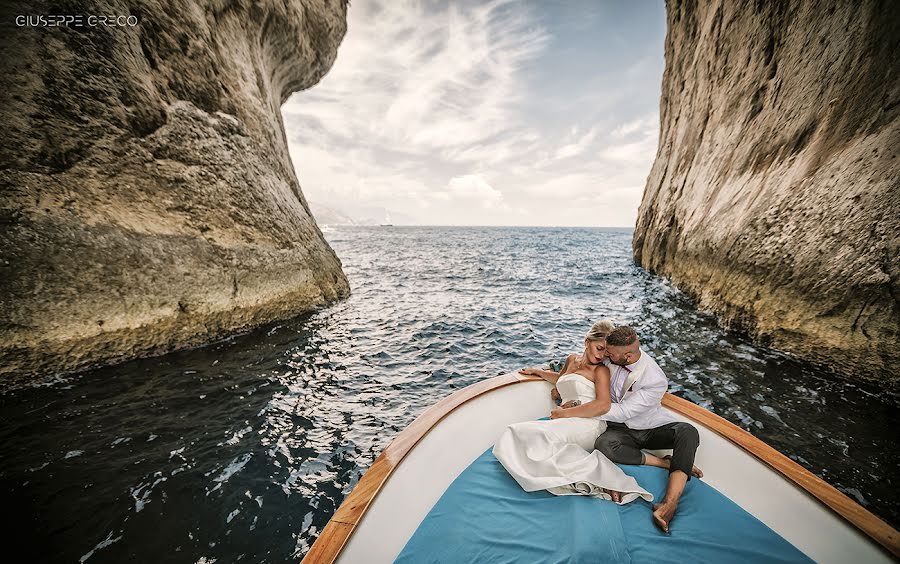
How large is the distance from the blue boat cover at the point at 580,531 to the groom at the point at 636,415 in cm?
33

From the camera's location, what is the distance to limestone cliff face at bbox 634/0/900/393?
5.11 metres

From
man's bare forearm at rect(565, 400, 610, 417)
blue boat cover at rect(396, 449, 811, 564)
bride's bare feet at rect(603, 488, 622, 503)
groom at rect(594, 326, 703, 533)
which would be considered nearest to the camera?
blue boat cover at rect(396, 449, 811, 564)

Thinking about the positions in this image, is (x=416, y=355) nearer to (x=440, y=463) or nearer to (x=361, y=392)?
(x=361, y=392)

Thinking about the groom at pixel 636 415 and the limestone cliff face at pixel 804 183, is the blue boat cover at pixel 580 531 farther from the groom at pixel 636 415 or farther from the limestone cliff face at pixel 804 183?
the limestone cliff face at pixel 804 183

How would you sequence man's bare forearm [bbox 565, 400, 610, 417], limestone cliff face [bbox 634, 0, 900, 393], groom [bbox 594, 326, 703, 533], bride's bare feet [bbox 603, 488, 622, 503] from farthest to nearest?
limestone cliff face [bbox 634, 0, 900, 393], man's bare forearm [bbox 565, 400, 610, 417], groom [bbox 594, 326, 703, 533], bride's bare feet [bbox 603, 488, 622, 503]

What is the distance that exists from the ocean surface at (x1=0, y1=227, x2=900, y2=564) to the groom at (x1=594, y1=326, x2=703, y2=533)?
229 cm

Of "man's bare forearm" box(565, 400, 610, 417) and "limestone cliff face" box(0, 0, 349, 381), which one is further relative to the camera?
"limestone cliff face" box(0, 0, 349, 381)

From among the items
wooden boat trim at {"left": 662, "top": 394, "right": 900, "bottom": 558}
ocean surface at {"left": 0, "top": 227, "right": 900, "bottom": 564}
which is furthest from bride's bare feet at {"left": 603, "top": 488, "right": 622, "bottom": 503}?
ocean surface at {"left": 0, "top": 227, "right": 900, "bottom": 564}

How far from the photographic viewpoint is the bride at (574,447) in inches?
102

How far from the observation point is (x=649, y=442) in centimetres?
306

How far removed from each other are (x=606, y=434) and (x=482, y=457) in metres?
1.29

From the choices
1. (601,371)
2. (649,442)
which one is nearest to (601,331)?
(601,371)

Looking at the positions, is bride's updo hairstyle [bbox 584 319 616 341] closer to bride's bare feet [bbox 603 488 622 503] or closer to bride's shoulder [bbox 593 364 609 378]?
bride's shoulder [bbox 593 364 609 378]

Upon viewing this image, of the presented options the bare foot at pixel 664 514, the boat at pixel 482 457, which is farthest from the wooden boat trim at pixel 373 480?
the bare foot at pixel 664 514
